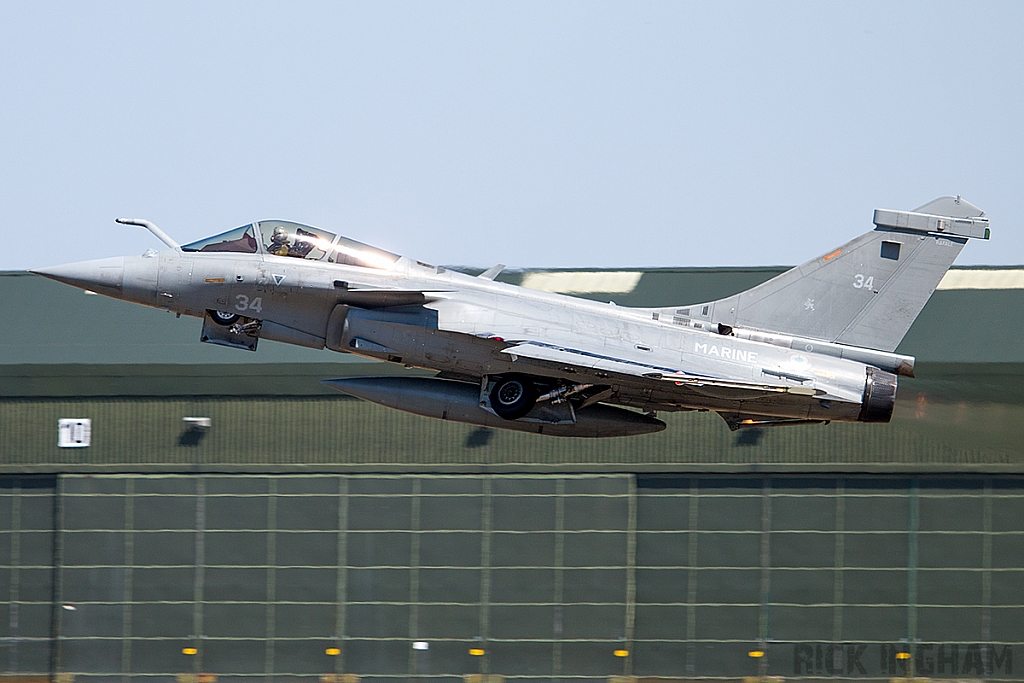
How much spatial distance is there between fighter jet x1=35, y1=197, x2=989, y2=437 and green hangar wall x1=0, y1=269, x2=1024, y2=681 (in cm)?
675

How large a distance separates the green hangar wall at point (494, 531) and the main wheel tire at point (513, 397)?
7396mm

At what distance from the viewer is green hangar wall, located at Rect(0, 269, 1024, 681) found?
25.2 meters

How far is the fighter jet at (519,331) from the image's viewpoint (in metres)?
17.6

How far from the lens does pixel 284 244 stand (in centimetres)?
1820

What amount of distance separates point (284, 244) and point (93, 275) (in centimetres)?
291

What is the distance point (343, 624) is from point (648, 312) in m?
11.2

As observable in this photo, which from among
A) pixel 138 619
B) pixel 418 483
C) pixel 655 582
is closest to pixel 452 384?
pixel 418 483

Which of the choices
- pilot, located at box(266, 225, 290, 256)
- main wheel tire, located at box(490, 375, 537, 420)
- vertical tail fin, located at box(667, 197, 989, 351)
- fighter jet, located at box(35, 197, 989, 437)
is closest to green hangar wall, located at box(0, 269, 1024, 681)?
vertical tail fin, located at box(667, 197, 989, 351)

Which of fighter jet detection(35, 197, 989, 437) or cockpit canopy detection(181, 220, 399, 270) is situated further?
cockpit canopy detection(181, 220, 399, 270)

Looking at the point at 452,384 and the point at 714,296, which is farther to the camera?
the point at 714,296

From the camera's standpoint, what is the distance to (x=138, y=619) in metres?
25.8

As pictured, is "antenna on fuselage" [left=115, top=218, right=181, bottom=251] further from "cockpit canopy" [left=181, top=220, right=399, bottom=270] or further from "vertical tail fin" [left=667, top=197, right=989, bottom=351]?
"vertical tail fin" [left=667, top=197, right=989, bottom=351]

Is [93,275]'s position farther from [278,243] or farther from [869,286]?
[869,286]

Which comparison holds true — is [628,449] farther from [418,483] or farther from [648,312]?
[648,312]
